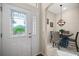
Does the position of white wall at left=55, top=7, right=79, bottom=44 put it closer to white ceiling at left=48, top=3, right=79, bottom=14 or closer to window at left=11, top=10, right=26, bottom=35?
white ceiling at left=48, top=3, right=79, bottom=14

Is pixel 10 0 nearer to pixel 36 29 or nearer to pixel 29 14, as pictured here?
pixel 29 14

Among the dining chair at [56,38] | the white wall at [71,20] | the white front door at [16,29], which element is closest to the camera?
the white front door at [16,29]

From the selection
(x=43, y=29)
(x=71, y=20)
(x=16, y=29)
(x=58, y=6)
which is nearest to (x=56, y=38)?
(x=43, y=29)

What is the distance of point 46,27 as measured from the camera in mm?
1631

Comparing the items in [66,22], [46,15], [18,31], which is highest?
[46,15]

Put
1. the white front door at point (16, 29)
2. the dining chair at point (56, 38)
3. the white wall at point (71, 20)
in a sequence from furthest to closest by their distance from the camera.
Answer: the dining chair at point (56, 38) → the white wall at point (71, 20) → the white front door at point (16, 29)

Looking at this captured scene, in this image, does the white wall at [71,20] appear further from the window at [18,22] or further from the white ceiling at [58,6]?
the window at [18,22]

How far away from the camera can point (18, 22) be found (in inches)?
54.7

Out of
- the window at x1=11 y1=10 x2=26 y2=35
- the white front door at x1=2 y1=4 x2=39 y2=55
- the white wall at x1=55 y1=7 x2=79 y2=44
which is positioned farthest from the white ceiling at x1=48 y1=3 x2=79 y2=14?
the window at x1=11 y1=10 x2=26 y2=35

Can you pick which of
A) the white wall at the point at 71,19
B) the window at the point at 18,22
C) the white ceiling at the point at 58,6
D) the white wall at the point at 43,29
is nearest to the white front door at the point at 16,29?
the window at the point at 18,22

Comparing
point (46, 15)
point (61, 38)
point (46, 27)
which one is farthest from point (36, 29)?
point (61, 38)

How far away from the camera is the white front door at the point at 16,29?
4.48ft

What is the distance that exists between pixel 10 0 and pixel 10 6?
9 centimetres

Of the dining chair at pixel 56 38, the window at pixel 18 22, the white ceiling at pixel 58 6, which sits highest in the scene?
the white ceiling at pixel 58 6
